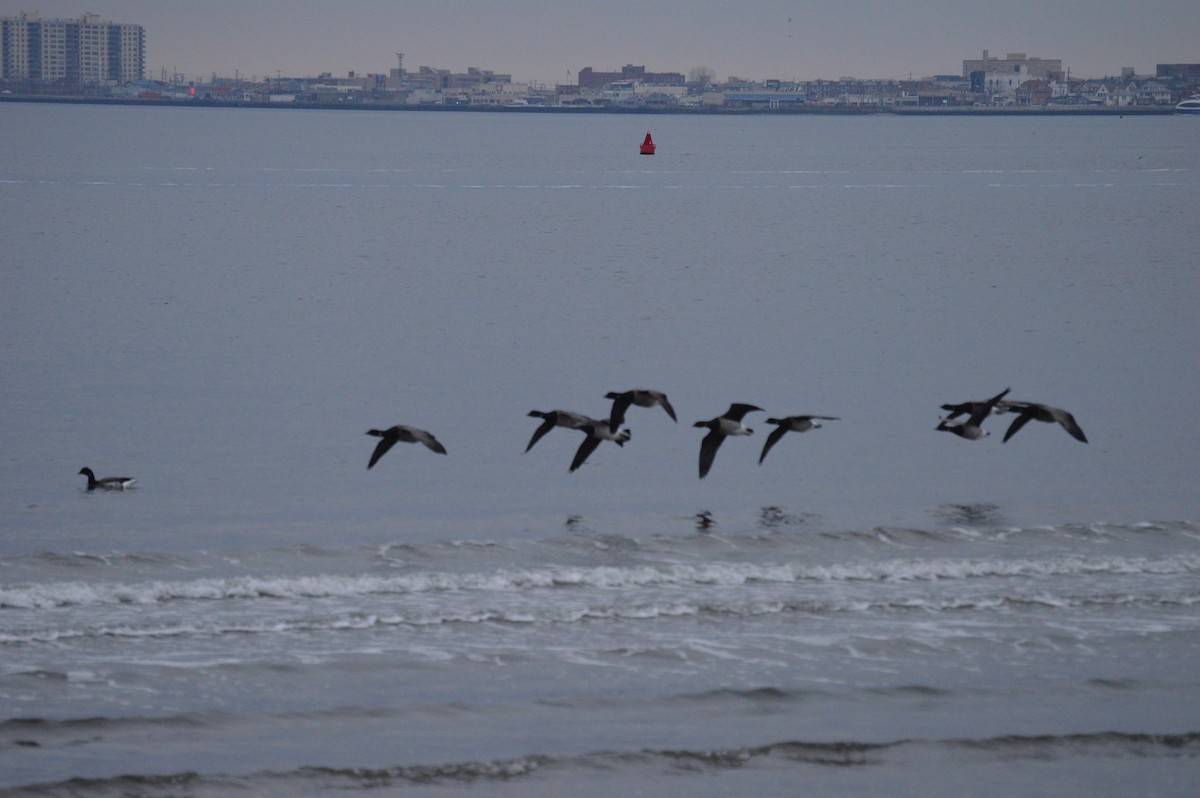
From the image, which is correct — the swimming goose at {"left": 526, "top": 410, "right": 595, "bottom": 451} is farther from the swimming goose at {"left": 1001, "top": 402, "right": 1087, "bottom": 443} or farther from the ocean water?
the swimming goose at {"left": 1001, "top": 402, "right": 1087, "bottom": 443}

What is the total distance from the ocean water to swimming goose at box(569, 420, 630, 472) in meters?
0.58

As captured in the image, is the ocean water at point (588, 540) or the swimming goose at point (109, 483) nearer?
the ocean water at point (588, 540)

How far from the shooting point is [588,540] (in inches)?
910

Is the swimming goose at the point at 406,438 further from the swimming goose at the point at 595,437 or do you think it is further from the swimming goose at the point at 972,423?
the swimming goose at the point at 972,423

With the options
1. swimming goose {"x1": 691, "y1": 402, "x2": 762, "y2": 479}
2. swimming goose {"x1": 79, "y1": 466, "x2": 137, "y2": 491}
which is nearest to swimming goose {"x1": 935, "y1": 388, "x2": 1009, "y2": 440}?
swimming goose {"x1": 691, "y1": 402, "x2": 762, "y2": 479}

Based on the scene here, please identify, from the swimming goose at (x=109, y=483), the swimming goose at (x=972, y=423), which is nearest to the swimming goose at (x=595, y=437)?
the swimming goose at (x=972, y=423)

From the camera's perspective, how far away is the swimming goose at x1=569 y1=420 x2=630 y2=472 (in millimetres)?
25938

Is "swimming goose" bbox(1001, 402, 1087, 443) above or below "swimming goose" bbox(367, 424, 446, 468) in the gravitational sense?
above

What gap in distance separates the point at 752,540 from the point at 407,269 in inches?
1541

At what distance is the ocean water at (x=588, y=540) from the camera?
15.3 metres

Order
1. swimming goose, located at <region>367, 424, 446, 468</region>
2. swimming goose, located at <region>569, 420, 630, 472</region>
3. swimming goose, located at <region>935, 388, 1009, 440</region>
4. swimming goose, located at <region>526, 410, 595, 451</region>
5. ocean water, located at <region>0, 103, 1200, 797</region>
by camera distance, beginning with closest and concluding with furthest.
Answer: ocean water, located at <region>0, 103, 1200, 797</region>, swimming goose, located at <region>367, 424, 446, 468</region>, swimming goose, located at <region>569, 420, 630, 472</region>, swimming goose, located at <region>526, 410, 595, 451</region>, swimming goose, located at <region>935, 388, 1009, 440</region>

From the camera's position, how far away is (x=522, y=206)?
9531cm

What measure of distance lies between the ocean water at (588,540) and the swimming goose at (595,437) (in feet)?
1.91

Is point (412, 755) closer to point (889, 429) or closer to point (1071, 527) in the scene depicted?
point (1071, 527)
